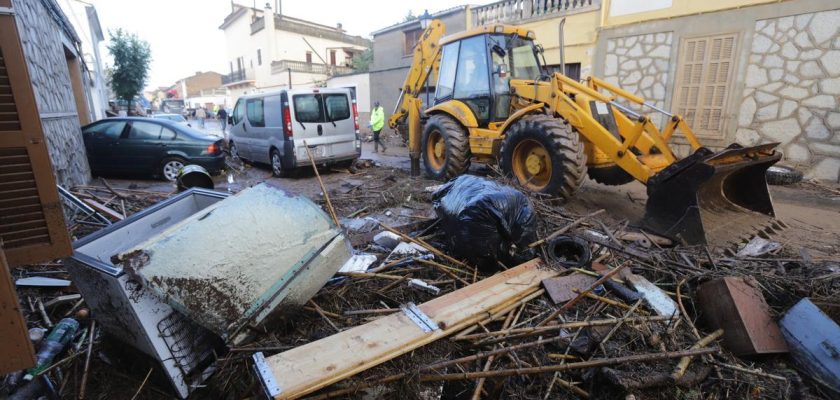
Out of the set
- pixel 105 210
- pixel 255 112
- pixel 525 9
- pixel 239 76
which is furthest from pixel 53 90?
pixel 239 76

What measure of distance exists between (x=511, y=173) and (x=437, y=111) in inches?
97.5

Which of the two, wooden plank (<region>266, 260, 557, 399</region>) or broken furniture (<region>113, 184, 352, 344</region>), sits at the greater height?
broken furniture (<region>113, 184, 352, 344</region>)

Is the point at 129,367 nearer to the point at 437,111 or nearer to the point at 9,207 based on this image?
the point at 9,207

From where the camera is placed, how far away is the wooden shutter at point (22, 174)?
4.88 feet

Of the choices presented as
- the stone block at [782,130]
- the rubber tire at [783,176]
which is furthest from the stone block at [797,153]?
the rubber tire at [783,176]

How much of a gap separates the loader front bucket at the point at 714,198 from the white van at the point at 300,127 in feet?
20.9

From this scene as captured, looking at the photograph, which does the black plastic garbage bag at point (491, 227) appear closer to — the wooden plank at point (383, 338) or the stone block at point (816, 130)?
the wooden plank at point (383, 338)

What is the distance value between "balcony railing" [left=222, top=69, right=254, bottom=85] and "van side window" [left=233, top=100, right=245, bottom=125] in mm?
27883

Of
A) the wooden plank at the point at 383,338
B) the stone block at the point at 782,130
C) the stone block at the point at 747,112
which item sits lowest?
the wooden plank at the point at 383,338

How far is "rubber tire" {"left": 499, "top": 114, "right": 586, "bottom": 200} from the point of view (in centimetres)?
508

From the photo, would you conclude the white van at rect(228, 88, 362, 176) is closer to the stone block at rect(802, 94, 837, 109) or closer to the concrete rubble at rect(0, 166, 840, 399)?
the concrete rubble at rect(0, 166, 840, 399)

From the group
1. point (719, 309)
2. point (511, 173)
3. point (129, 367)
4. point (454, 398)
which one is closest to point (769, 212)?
point (719, 309)

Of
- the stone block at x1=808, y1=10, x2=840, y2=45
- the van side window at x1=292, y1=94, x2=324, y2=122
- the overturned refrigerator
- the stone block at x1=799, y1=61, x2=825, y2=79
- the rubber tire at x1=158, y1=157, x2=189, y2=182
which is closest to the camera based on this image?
the overturned refrigerator

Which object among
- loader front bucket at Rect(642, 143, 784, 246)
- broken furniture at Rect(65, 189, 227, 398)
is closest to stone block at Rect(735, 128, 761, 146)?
loader front bucket at Rect(642, 143, 784, 246)
